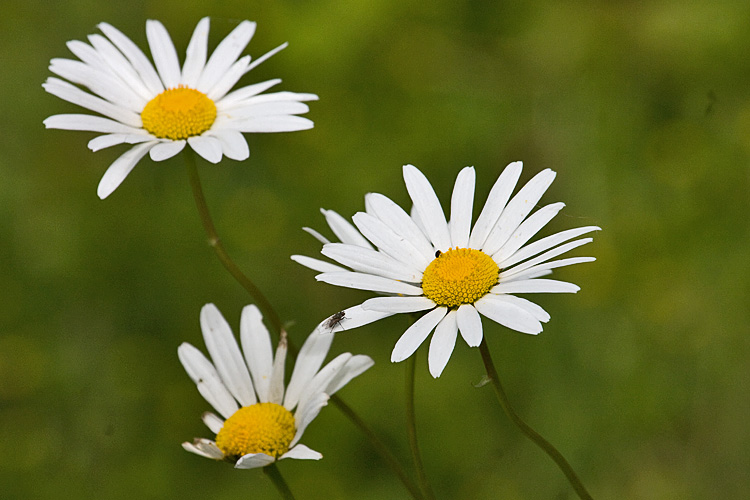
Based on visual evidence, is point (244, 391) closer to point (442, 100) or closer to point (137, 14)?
point (442, 100)

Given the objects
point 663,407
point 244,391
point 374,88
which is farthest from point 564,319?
point 244,391

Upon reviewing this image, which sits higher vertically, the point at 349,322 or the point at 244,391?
the point at 349,322

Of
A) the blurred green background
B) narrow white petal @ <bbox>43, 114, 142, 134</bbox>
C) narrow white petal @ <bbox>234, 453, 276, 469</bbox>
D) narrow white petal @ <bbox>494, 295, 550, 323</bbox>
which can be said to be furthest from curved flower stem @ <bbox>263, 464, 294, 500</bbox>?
the blurred green background

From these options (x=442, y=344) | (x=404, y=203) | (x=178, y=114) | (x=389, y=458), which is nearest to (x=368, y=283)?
(x=442, y=344)

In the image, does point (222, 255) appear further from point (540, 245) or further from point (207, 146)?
point (540, 245)

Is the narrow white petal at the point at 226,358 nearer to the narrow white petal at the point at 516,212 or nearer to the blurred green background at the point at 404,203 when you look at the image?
the narrow white petal at the point at 516,212

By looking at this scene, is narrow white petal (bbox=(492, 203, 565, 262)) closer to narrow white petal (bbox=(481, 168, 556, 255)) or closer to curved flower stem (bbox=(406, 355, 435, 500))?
narrow white petal (bbox=(481, 168, 556, 255))
